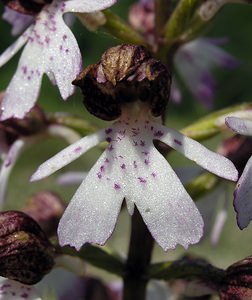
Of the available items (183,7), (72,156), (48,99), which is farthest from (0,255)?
(48,99)

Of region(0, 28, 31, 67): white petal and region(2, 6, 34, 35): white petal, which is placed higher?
region(0, 28, 31, 67): white petal

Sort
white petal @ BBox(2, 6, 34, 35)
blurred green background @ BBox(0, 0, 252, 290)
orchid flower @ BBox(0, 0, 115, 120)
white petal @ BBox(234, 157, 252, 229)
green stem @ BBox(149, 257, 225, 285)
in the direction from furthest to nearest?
blurred green background @ BBox(0, 0, 252, 290)
white petal @ BBox(2, 6, 34, 35)
green stem @ BBox(149, 257, 225, 285)
orchid flower @ BBox(0, 0, 115, 120)
white petal @ BBox(234, 157, 252, 229)

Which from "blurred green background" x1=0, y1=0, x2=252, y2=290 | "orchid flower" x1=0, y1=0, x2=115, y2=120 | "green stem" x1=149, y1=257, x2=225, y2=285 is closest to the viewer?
"orchid flower" x1=0, y1=0, x2=115, y2=120

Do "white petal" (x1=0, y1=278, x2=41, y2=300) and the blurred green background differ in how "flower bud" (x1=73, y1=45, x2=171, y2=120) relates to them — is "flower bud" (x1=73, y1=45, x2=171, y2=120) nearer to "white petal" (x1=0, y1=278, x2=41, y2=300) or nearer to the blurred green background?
"white petal" (x1=0, y1=278, x2=41, y2=300)

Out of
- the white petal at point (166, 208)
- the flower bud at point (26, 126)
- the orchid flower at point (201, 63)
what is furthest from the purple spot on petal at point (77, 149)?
the orchid flower at point (201, 63)

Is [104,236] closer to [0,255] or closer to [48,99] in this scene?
[0,255]

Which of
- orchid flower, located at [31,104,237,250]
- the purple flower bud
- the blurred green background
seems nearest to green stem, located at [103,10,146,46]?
orchid flower, located at [31,104,237,250]

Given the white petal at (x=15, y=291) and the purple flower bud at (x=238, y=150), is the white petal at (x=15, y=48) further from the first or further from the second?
the purple flower bud at (x=238, y=150)
